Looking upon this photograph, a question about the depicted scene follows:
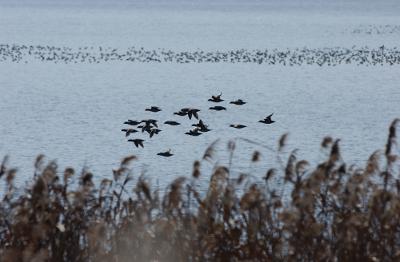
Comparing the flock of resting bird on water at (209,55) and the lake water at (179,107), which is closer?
the lake water at (179,107)

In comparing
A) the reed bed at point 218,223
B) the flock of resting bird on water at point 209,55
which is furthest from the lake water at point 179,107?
the flock of resting bird on water at point 209,55

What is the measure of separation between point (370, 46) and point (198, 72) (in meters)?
38.8

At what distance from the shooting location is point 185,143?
37.3 m

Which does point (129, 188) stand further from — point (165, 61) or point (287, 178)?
point (165, 61)

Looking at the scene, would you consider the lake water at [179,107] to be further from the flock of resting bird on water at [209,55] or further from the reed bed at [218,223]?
the flock of resting bird on water at [209,55]

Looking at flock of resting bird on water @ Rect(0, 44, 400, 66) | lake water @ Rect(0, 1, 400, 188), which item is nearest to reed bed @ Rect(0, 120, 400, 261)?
lake water @ Rect(0, 1, 400, 188)

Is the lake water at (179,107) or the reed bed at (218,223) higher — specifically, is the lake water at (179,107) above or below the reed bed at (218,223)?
below

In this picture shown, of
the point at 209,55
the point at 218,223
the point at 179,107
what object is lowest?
the point at 209,55

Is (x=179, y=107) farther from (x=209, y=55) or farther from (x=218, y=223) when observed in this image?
(x=209, y=55)

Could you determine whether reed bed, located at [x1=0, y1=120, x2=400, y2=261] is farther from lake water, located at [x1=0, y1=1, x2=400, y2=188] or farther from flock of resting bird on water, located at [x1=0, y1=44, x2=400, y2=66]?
flock of resting bird on water, located at [x1=0, y1=44, x2=400, y2=66]

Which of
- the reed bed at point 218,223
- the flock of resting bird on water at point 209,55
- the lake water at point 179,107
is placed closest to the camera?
the reed bed at point 218,223

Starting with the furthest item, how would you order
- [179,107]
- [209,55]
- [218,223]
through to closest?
[209,55], [179,107], [218,223]

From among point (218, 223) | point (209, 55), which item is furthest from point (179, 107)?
point (209, 55)

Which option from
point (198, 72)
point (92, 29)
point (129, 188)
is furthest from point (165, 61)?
point (92, 29)
